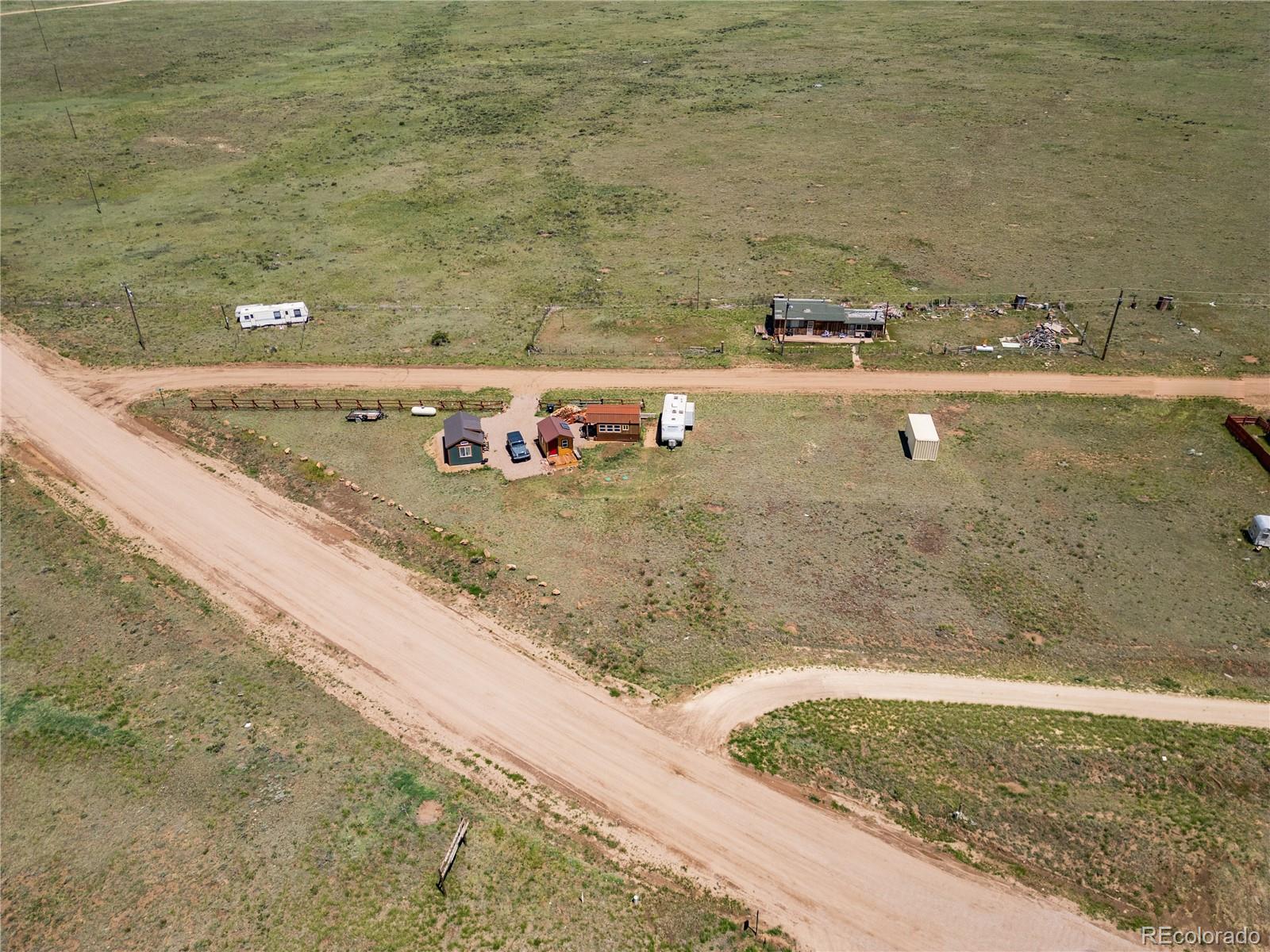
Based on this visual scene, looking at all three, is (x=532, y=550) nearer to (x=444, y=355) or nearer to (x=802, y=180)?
(x=444, y=355)

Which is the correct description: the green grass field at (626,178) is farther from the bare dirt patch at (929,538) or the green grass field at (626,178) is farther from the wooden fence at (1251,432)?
the bare dirt patch at (929,538)

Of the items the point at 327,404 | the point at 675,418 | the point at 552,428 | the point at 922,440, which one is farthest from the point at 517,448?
the point at 922,440

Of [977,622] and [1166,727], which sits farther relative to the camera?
[977,622]

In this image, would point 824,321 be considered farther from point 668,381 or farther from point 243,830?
point 243,830

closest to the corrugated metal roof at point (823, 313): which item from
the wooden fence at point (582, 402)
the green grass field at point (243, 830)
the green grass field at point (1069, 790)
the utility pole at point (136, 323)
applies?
the wooden fence at point (582, 402)

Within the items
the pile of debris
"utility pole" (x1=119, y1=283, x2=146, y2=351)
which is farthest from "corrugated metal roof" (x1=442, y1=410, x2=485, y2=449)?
the pile of debris

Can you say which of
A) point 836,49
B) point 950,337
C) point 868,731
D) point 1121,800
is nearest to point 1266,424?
point 950,337

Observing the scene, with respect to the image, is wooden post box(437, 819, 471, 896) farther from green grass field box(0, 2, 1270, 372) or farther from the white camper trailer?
the white camper trailer
